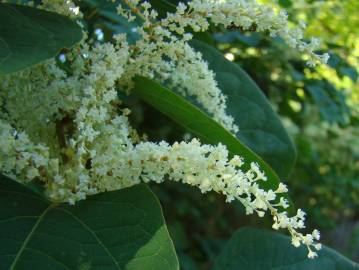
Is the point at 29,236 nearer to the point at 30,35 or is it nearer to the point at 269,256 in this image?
the point at 30,35

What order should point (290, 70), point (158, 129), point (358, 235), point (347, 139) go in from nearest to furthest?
point (290, 70) → point (158, 129) → point (347, 139) → point (358, 235)

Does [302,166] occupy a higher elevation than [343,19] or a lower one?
lower

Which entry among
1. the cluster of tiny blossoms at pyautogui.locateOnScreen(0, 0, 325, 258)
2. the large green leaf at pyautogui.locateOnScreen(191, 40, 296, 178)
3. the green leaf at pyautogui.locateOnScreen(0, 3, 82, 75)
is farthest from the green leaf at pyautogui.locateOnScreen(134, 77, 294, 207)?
the large green leaf at pyautogui.locateOnScreen(191, 40, 296, 178)

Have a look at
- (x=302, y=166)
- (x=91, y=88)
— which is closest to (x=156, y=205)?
(x=91, y=88)

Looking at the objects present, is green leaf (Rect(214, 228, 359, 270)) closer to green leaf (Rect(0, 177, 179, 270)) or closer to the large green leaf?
the large green leaf

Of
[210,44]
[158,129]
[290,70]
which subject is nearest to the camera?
[210,44]

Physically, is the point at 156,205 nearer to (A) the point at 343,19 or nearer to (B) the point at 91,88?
(B) the point at 91,88

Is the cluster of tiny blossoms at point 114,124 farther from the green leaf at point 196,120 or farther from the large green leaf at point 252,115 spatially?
the large green leaf at point 252,115

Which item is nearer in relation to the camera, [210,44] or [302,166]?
[210,44]
